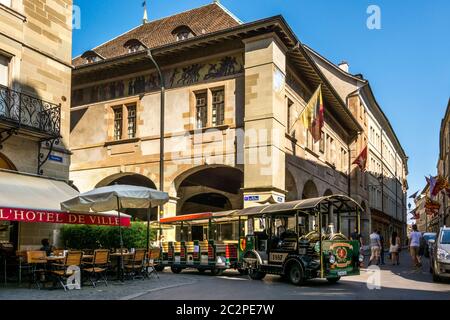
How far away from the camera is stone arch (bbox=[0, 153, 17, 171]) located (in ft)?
56.2

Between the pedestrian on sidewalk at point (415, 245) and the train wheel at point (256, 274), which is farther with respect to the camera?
the pedestrian on sidewalk at point (415, 245)

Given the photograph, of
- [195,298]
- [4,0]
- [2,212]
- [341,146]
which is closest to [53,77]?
[4,0]

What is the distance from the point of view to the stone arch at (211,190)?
97.8 feet

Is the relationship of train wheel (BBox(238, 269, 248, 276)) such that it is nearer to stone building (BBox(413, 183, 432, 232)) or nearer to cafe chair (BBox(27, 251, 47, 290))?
cafe chair (BBox(27, 251, 47, 290))

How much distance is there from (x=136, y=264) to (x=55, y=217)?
3.02 metres

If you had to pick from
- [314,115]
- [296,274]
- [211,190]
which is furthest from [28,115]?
[211,190]

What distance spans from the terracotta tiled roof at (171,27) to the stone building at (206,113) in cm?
14

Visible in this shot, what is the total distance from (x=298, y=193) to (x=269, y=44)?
7.81 metres

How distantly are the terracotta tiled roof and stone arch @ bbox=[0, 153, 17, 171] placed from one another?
13.9 meters

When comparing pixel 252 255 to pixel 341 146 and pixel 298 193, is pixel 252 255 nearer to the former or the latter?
pixel 298 193

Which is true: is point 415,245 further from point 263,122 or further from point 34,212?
point 34,212

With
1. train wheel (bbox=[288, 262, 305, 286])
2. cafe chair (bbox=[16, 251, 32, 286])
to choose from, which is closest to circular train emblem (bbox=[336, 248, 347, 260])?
train wheel (bbox=[288, 262, 305, 286])

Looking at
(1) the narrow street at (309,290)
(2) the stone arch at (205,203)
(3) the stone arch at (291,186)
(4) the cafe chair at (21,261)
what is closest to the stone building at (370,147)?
(2) the stone arch at (205,203)

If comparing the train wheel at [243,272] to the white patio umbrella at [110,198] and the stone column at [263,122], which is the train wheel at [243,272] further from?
the stone column at [263,122]
